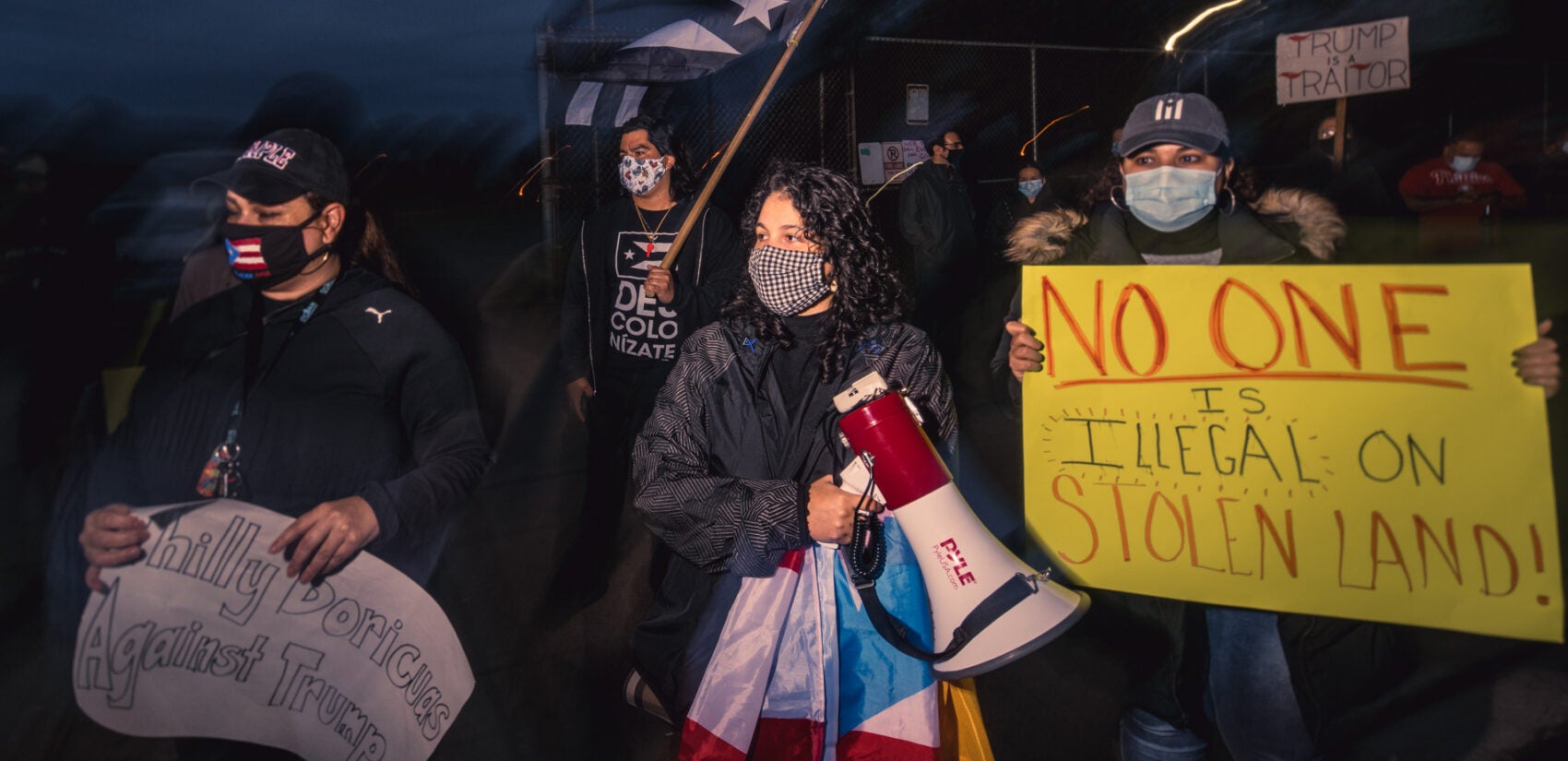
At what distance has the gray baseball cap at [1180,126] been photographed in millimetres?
2289

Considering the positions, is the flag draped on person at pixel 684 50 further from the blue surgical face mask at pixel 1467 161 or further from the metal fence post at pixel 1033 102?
the blue surgical face mask at pixel 1467 161

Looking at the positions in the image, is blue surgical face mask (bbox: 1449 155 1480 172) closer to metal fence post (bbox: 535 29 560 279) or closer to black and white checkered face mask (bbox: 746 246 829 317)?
metal fence post (bbox: 535 29 560 279)

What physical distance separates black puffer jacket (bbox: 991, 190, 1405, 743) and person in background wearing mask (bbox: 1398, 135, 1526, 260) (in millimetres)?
6686

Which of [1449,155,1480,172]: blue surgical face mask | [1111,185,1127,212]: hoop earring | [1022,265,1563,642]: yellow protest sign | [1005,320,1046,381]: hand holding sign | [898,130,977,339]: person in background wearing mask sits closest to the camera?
[1022,265,1563,642]: yellow protest sign

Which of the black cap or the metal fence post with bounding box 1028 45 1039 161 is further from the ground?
the metal fence post with bounding box 1028 45 1039 161

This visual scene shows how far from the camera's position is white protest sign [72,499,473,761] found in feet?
6.19

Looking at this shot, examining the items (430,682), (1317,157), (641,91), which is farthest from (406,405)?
(1317,157)

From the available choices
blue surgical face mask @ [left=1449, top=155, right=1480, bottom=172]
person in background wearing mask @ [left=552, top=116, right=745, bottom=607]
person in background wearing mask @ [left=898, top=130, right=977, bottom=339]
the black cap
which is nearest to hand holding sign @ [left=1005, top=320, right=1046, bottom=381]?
the black cap

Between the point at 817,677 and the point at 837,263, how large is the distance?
85cm

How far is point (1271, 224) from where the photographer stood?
2.26 m

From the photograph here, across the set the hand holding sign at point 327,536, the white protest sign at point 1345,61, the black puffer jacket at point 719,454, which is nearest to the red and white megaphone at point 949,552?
the black puffer jacket at point 719,454

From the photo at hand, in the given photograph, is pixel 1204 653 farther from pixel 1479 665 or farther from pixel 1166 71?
pixel 1166 71

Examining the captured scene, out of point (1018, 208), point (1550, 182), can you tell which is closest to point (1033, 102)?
point (1018, 208)

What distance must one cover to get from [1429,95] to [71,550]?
2193 cm
